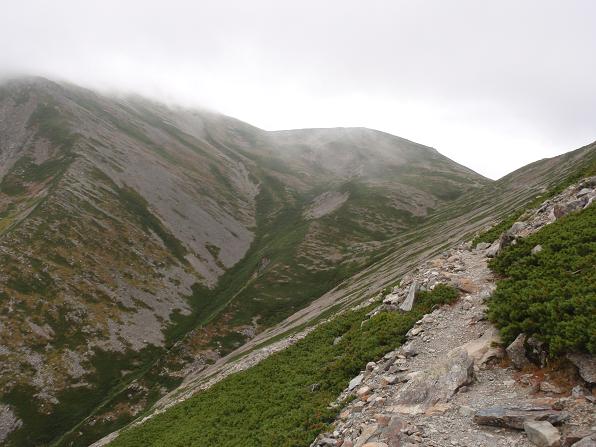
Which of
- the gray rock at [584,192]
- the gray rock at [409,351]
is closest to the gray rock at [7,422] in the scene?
the gray rock at [409,351]

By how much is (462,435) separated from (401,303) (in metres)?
14.1

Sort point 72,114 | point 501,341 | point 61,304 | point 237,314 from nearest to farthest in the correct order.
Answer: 1. point 501,341
2. point 61,304
3. point 237,314
4. point 72,114

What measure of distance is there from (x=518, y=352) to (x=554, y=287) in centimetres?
367

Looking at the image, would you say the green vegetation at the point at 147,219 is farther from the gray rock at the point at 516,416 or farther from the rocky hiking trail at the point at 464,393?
the gray rock at the point at 516,416

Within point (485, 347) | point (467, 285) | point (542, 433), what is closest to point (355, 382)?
point (485, 347)

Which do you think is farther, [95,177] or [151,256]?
[95,177]

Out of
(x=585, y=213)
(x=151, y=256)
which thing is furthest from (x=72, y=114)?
(x=585, y=213)

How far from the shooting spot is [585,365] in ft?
39.3

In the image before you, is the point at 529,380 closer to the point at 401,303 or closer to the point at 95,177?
the point at 401,303

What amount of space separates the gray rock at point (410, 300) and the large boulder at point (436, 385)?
7.57 m

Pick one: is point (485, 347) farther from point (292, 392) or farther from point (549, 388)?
point (292, 392)

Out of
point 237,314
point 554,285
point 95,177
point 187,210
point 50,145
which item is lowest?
point 237,314

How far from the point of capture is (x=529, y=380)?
44.0 feet

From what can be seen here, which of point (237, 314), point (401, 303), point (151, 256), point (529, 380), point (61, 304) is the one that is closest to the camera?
point (529, 380)
